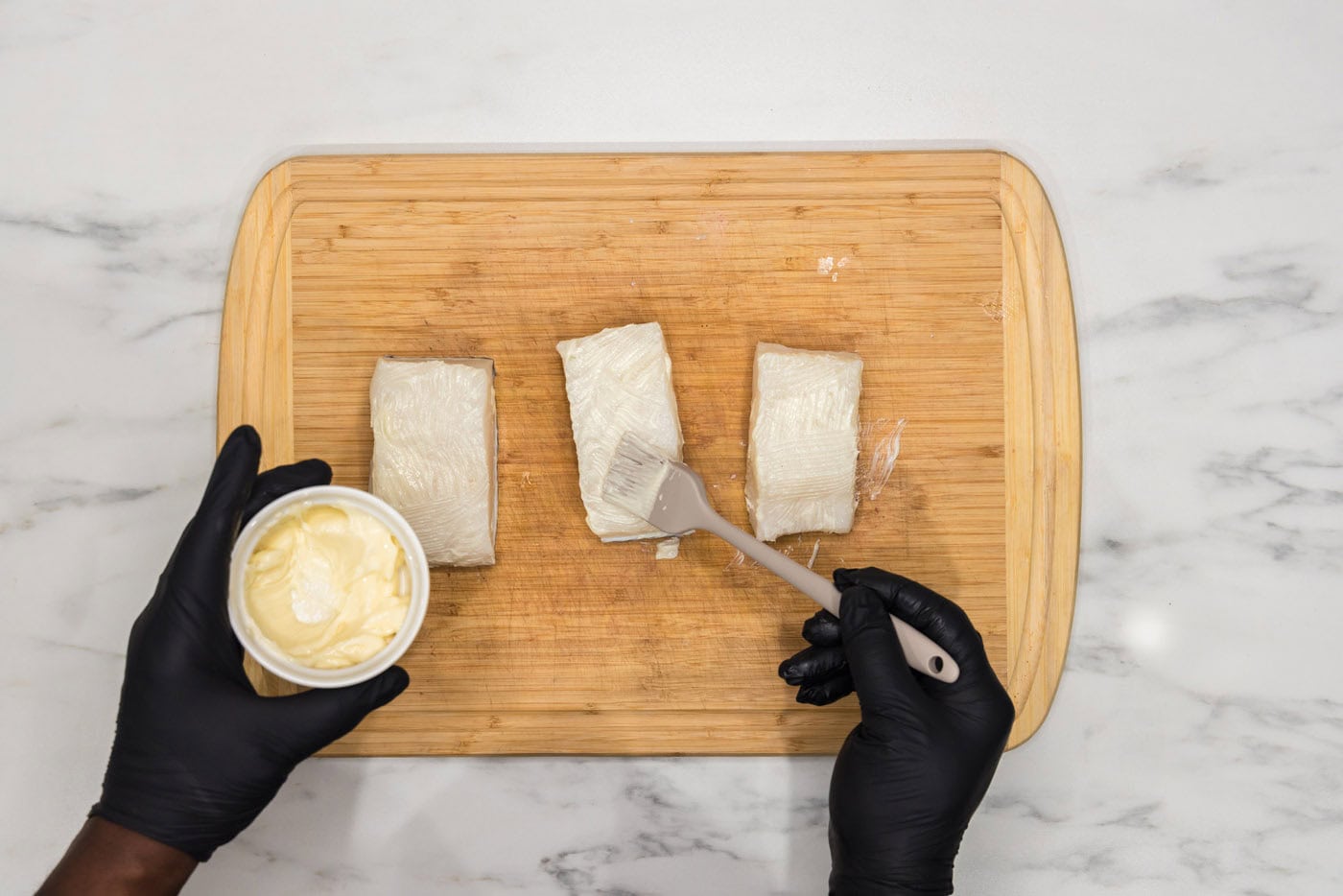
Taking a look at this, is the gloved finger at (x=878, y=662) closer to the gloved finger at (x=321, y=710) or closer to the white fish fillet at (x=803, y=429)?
the white fish fillet at (x=803, y=429)

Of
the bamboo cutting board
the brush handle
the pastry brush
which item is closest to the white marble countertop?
the bamboo cutting board

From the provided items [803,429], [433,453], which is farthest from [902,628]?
[433,453]

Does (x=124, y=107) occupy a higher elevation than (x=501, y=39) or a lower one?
lower

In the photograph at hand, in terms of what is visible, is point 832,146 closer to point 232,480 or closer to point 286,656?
point 232,480

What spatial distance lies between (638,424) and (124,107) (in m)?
1.77

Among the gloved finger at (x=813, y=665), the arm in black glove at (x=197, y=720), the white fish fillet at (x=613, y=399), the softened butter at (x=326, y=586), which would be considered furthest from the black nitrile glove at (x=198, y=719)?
the gloved finger at (x=813, y=665)

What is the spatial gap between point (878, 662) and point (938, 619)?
207 millimetres

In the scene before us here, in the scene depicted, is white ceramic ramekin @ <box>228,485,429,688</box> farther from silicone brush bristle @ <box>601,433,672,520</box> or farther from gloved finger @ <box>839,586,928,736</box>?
gloved finger @ <box>839,586,928,736</box>

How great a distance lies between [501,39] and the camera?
8.73ft

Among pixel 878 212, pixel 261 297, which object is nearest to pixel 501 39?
pixel 261 297

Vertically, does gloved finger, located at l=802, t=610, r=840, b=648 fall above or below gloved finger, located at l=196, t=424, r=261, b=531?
below

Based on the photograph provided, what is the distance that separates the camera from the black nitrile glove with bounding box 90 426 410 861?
209 centimetres

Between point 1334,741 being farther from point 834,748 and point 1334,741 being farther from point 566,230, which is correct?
point 566,230

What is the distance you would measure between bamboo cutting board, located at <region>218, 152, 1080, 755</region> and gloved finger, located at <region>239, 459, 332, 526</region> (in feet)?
0.79
